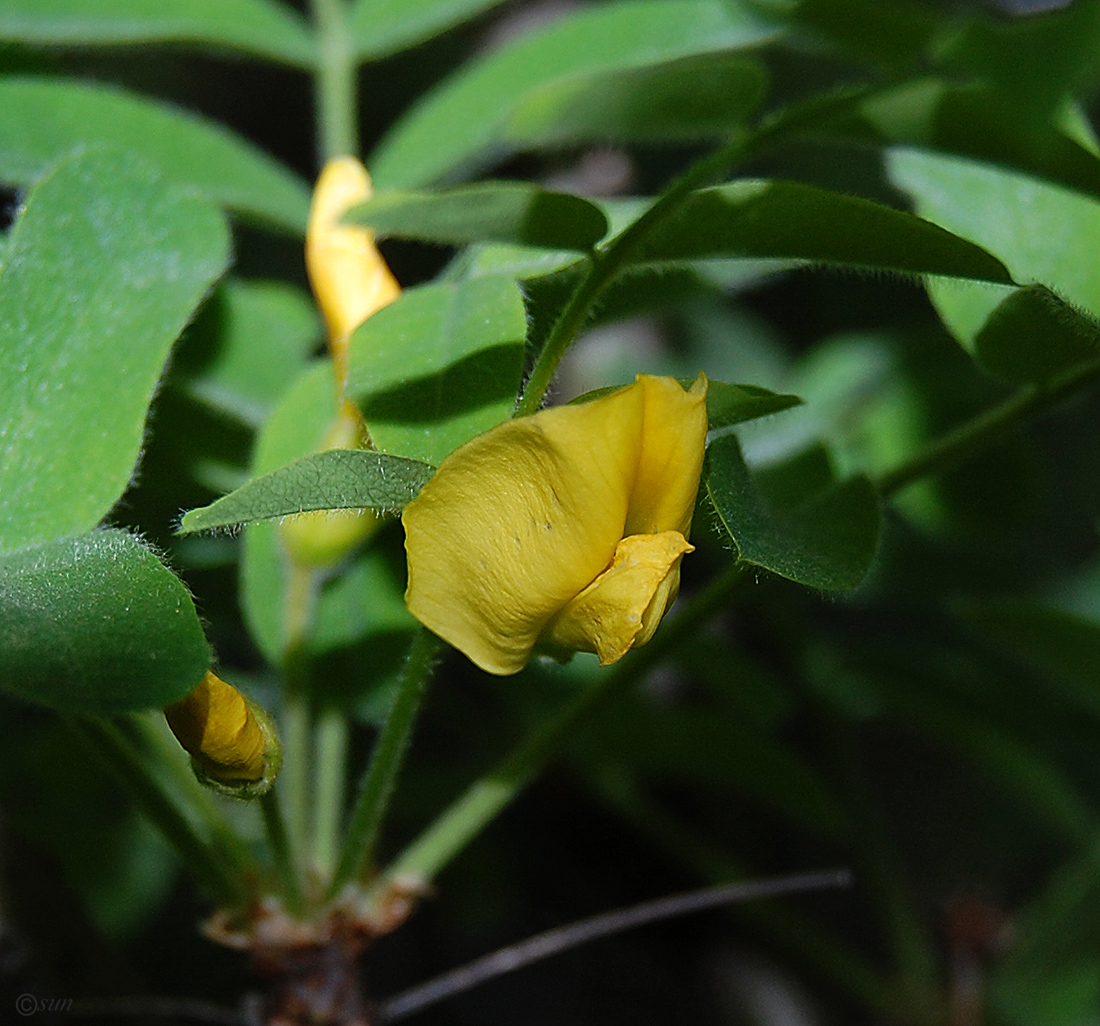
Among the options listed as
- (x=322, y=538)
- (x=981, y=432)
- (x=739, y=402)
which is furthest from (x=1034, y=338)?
(x=322, y=538)

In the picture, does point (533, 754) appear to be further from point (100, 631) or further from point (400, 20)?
point (400, 20)

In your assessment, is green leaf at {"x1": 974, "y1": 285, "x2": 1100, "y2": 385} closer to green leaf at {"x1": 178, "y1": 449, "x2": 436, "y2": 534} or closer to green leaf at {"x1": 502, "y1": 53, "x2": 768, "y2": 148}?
green leaf at {"x1": 502, "y1": 53, "x2": 768, "y2": 148}

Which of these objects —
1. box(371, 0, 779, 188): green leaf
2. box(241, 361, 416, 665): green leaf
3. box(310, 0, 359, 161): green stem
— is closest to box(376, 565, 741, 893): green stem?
box(241, 361, 416, 665): green leaf

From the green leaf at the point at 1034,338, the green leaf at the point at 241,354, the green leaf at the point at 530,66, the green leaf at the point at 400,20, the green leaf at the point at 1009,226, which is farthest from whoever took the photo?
the green leaf at the point at 400,20

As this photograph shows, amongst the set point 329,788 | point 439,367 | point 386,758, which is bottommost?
point 329,788

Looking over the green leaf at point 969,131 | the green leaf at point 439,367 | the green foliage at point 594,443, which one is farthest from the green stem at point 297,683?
the green leaf at point 969,131

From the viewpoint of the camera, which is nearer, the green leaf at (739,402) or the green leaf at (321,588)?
the green leaf at (739,402)

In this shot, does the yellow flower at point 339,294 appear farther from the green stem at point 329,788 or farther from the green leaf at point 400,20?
the green leaf at point 400,20
